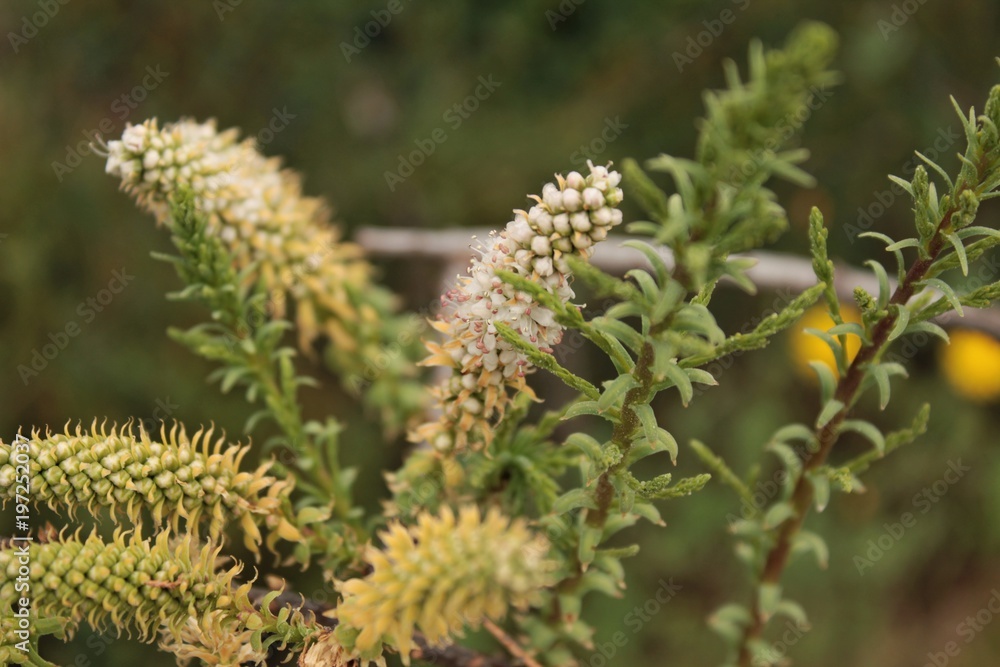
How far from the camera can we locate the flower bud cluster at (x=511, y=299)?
5.16 ft

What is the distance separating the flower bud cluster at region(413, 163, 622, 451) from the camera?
1.57m

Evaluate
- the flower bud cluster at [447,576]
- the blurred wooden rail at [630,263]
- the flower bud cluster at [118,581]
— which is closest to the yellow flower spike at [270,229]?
the blurred wooden rail at [630,263]

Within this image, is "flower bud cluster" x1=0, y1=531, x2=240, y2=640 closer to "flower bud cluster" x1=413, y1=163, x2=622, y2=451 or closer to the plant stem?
"flower bud cluster" x1=413, y1=163, x2=622, y2=451

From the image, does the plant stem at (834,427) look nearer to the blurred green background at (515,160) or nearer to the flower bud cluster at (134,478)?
the flower bud cluster at (134,478)

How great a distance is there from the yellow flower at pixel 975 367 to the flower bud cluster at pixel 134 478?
4567 mm

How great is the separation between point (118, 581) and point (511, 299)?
0.96m

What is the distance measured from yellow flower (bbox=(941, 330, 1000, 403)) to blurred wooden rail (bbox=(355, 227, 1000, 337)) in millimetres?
1554

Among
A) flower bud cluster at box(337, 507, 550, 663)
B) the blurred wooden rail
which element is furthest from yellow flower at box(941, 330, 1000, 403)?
flower bud cluster at box(337, 507, 550, 663)

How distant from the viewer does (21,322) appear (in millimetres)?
4367

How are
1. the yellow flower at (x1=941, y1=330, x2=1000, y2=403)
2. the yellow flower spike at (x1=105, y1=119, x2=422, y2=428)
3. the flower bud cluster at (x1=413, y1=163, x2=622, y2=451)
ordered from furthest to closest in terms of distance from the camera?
the yellow flower at (x1=941, y1=330, x2=1000, y2=403) < the yellow flower spike at (x1=105, y1=119, x2=422, y2=428) < the flower bud cluster at (x1=413, y1=163, x2=622, y2=451)

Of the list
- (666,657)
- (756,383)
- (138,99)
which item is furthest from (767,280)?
(138,99)

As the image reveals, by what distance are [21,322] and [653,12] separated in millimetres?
3726

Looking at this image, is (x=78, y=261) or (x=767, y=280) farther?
(x=78, y=261)

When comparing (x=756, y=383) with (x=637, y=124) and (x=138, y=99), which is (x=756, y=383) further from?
(x=138, y=99)
